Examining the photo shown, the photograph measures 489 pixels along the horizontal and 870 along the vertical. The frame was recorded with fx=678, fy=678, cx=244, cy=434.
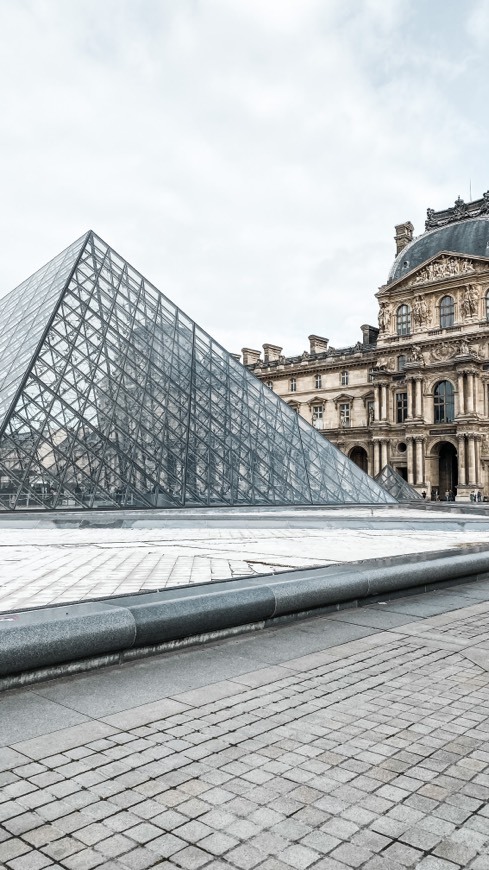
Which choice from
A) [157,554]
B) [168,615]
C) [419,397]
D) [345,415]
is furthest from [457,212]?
[168,615]


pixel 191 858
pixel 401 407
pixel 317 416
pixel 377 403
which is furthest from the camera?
pixel 317 416

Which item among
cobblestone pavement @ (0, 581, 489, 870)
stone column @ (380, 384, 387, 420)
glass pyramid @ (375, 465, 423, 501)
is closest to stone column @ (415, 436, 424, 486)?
stone column @ (380, 384, 387, 420)

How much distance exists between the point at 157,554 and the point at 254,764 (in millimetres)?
6243

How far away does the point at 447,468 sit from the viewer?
155 feet

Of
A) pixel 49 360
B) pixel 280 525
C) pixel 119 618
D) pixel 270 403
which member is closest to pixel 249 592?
pixel 119 618

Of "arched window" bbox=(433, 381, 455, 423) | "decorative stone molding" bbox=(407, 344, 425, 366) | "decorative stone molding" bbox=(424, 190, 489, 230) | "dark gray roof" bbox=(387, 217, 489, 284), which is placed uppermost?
"decorative stone molding" bbox=(424, 190, 489, 230)

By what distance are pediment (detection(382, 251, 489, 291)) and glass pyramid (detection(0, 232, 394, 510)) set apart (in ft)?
81.0

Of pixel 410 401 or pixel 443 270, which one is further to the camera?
pixel 410 401

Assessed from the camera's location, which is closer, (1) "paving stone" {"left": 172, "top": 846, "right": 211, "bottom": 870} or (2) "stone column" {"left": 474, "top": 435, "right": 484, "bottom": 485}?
(1) "paving stone" {"left": 172, "top": 846, "right": 211, "bottom": 870}

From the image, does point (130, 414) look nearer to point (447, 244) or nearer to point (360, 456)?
point (447, 244)

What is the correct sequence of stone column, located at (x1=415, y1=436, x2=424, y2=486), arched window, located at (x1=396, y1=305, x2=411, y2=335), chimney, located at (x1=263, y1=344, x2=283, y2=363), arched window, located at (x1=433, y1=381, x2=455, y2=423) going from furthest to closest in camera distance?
chimney, located at (x1=263, y1=344, x2=283, y2=363), arched window, located at (x1=396, y1=305, x2=411, y2=335), stone column, located at (x1=415, y1=436, x2=424, y2=486), arched window, located at (x1=433, y1=381, x2=455, y2=423)

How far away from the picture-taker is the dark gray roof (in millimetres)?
46250

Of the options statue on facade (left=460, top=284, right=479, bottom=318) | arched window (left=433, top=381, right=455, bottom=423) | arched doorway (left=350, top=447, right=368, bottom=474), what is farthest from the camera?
arched doorway (left=350, top=447, right=368, bottom=474)

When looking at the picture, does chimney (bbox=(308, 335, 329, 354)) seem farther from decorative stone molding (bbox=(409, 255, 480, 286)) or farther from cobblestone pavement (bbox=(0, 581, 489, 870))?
cobblestone pavement (bbox=(0, 581, 489, 870))
